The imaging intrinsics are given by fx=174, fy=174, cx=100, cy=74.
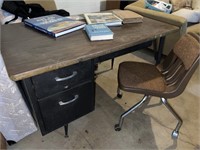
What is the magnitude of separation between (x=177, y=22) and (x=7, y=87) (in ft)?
5.05

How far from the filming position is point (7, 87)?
0.95 m

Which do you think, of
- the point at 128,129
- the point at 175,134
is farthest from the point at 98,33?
the point at 175,134

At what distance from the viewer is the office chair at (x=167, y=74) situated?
1.03 m

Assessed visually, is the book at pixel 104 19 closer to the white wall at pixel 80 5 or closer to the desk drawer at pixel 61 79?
the desk drawer at pixel 61 79

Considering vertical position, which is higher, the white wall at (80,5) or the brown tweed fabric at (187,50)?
the brown tweed fabric at (187,50)

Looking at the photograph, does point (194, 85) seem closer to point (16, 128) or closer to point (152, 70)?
point (152, 70)

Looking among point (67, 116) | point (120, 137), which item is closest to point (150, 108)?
point (120, 137)

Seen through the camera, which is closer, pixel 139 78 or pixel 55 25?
pixel 55 25

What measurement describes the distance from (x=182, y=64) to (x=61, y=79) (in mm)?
773

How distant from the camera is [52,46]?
0.94 meters

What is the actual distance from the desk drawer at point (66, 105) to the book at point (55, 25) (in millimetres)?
355

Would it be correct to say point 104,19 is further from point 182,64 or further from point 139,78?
point 182,64

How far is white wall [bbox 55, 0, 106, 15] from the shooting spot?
2.81 metres

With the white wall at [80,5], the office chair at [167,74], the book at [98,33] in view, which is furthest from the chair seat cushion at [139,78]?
the white wall at [80,5]
